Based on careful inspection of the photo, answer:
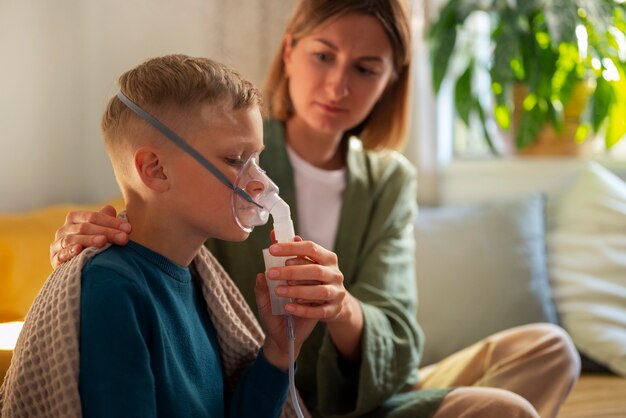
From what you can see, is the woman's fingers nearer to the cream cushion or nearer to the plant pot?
the cream cushion

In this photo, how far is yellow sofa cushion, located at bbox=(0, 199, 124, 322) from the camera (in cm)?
165

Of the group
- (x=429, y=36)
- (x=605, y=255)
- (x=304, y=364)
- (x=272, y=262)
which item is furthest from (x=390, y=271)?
(x=429, y=36)

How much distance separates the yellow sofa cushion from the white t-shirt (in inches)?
20.5

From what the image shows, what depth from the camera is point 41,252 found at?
5.88ft

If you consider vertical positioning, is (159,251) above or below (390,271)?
above

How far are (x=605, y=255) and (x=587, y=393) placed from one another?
0.50 meters

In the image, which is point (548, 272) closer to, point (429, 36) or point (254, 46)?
point (429, 36)

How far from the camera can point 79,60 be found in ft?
7.68

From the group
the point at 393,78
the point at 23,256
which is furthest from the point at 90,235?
the point at 393,78

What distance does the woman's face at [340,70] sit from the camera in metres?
1.79

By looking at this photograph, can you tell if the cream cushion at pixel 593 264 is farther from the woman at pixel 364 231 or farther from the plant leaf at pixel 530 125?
the woman at pixel 364 231

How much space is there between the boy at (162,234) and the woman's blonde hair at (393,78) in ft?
1.99

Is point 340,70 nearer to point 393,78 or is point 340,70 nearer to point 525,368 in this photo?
point 393,78

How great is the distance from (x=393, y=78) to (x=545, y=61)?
0.96 m
